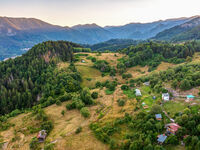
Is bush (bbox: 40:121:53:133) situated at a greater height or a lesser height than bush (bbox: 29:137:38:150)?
greater

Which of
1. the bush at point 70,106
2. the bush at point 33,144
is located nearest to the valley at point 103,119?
the bush at point 70,106

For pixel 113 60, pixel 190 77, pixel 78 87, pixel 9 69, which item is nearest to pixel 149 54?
pixel 113 60

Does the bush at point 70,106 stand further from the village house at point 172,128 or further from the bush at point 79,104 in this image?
the village house at point 172,128

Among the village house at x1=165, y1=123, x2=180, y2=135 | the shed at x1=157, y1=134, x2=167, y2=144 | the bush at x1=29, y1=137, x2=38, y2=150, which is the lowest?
the bush at x1=29, y1=137, x2=38, y2=150

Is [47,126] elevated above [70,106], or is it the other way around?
[70,106]

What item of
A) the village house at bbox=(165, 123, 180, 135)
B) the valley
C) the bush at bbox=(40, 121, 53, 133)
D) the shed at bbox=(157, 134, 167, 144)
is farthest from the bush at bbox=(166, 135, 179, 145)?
the bush at bbox=(40, 121, 53, 133)

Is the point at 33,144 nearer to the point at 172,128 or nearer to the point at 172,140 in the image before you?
the point at 172,140

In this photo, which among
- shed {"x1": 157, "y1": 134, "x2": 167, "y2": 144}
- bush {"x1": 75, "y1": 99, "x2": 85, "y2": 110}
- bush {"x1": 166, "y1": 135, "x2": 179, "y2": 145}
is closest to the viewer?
bush {"x1": 166, "y1": 135, "x2": 179, "y2": 145}

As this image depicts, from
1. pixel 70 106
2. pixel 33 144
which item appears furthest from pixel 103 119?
pixel 33 144

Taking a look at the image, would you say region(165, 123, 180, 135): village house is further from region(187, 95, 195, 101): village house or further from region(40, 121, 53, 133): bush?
region(40, 121, 53, 133): bush
